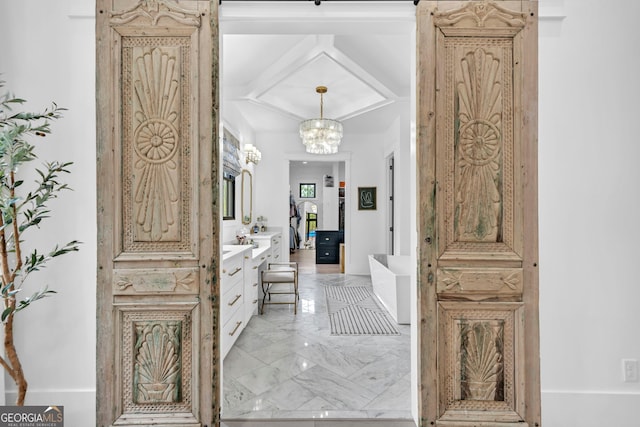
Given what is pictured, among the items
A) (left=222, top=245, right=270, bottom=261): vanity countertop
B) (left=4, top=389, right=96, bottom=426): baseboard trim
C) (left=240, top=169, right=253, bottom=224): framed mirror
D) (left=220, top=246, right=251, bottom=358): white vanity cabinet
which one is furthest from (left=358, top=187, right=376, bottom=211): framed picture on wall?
(left=4, top=389, right=96, bottom=426): baseboard trim

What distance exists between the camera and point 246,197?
5.34 meters

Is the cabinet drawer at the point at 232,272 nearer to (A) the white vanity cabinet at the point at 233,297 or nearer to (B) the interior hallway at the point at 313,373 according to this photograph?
(A) the white vanity cabinet at the point at 233,297

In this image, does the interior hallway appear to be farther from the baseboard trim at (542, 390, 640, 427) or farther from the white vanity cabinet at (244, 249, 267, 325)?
the baseboard trim at (542, 390, 640, 427)

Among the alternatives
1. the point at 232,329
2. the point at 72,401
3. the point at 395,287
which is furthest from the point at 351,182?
the point at 72,401

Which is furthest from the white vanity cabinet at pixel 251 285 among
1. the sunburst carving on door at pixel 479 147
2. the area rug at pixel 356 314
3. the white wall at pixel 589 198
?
the white wall at pixel 589 198

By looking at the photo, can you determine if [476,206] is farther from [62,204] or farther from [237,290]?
[62,204]

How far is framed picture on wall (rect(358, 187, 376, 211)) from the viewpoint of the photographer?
5.98 meters

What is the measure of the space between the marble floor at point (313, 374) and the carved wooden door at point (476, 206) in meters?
0.51

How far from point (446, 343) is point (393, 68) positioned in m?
3.01

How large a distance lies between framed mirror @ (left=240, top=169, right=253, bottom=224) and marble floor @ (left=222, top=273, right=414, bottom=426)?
226 cm

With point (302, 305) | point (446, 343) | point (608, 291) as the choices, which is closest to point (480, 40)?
point (608, 291)

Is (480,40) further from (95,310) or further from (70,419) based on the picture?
(70,419)

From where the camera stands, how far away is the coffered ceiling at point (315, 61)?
5.55 ft

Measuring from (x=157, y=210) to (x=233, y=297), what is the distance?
1.29 meters
